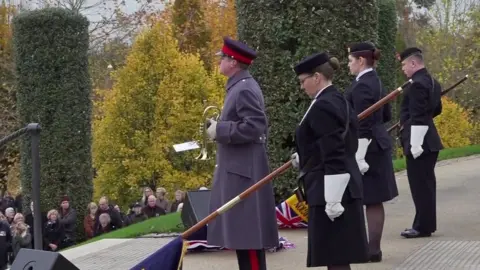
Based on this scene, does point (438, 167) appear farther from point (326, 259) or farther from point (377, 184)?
point (326, 259)

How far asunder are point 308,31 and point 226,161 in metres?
3.83

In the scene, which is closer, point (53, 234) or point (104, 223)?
point (53, 234)

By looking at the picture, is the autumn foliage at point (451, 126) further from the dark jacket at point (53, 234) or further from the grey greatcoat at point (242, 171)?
the grey greatcoat at point (242, 171)

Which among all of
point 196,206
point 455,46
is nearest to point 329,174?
point 196,206

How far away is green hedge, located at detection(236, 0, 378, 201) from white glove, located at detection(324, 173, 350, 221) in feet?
15.1

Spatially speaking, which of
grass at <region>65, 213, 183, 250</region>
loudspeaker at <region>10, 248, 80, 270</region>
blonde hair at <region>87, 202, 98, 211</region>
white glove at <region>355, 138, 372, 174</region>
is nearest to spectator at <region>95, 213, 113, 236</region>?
blonde hair at <region>87, 202, 98, 211</region>

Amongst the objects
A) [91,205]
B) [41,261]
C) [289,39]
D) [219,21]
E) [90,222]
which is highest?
[219,21]

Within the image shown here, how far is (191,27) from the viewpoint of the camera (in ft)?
107

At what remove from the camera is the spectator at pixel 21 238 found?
14.0 meters

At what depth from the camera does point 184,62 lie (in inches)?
923

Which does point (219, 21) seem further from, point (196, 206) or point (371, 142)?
point (371, 142)

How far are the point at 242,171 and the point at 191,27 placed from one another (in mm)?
26482

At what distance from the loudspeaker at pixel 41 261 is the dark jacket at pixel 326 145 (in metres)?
1.65

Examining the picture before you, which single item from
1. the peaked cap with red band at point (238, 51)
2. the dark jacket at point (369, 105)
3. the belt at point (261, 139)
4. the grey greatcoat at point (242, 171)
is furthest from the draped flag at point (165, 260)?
the dark jacket at point (369, 105)
